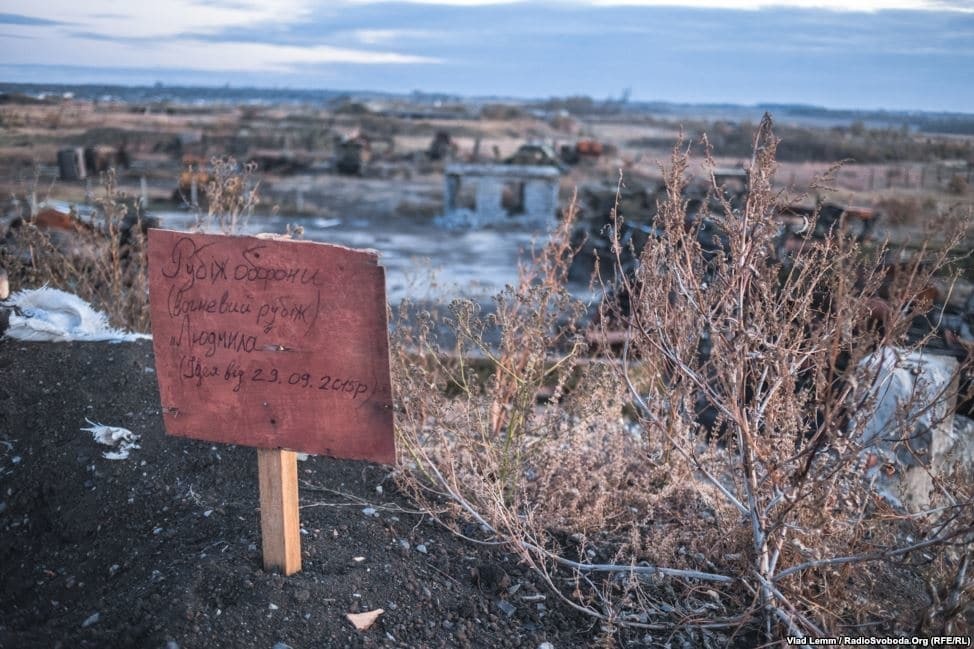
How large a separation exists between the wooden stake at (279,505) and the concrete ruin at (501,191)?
19695 millimetres

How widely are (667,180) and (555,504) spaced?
4.93ft

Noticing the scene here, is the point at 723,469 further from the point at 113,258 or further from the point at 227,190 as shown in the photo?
the point at 113,258

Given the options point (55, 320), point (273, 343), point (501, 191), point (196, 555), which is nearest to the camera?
point (273, 343)

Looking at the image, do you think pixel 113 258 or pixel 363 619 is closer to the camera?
pixel 363 619

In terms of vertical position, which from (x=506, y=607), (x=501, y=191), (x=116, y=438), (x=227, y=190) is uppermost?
Answer: (x=227, y=190)

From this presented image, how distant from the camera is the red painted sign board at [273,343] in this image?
98.9 inches

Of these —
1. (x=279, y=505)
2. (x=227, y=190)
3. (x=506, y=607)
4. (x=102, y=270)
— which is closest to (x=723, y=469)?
(x=506, y=607)

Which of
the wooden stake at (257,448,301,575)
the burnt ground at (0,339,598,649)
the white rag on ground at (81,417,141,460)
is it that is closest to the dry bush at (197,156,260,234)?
the burnt ground at (0,339,598,649)

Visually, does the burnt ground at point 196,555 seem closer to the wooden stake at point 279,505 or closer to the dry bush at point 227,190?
Result: the wooden stake at point 279,505

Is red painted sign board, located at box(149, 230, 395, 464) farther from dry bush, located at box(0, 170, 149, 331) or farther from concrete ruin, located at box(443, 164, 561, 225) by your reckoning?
concrete ruin, located at box(443, 164, 561, 225)

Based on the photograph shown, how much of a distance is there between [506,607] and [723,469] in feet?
4.72

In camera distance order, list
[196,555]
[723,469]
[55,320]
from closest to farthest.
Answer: [196,555] < [723,469] < [55,320]

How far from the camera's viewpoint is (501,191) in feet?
74.8

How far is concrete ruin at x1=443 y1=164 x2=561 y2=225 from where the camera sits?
73.5 ft
